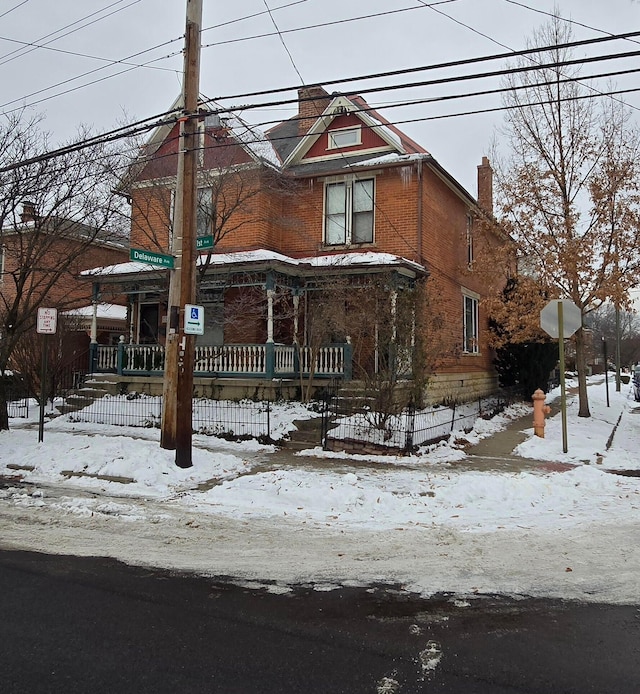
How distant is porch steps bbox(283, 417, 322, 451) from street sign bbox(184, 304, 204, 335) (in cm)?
362

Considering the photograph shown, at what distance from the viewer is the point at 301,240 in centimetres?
1884

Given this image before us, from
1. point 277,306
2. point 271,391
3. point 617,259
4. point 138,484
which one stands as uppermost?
point 617,259

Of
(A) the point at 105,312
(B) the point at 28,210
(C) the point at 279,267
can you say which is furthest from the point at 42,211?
(A) the point at 105,312

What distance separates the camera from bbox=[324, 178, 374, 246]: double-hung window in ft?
59.8

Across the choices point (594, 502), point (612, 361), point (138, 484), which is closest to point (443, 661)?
point (594, 502)

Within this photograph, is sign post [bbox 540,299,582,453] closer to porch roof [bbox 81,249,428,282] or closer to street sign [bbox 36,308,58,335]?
porch roof [bbox 81,249,428,282]

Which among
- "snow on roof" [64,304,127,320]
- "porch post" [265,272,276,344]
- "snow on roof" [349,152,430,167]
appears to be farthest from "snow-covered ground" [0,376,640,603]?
"snow on roof" [64,304,127,320]

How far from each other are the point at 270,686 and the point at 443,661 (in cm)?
111

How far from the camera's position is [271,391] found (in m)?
16.1

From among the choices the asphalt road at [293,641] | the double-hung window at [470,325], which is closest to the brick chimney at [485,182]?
the double-hung window at [470,325]

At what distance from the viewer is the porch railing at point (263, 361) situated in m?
16.0

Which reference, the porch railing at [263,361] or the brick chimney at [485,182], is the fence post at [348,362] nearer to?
the porch railing at [263,361]

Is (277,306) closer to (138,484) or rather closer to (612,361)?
(138,484)

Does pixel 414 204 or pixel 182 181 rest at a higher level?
pixel 414 204
